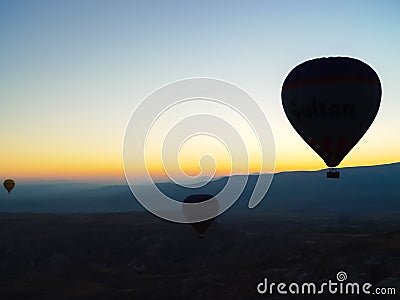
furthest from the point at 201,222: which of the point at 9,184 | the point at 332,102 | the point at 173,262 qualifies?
the point at 9,184

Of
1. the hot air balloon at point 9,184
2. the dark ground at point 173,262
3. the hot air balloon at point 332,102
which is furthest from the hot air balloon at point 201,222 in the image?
the hot air balloon at point 9,184

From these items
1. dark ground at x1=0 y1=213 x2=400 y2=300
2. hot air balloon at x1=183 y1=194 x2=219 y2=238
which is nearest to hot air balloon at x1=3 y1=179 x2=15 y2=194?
dark ground at x1=0 y1=213 x2=400 y2=300

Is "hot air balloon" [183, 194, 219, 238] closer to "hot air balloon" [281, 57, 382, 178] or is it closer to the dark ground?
the dark ground

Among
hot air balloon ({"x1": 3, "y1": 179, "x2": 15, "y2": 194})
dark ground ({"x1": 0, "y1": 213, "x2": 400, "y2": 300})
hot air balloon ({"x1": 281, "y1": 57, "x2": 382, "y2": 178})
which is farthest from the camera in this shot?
hot air balloon ({"x1": 3, "y1": 179, "x2": 15, "y2": 194})

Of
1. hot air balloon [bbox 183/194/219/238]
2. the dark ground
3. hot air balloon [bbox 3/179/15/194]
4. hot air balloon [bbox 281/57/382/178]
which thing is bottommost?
the dark ground

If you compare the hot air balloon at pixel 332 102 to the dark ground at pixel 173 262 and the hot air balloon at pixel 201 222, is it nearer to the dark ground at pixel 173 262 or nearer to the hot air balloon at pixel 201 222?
the dark ground at pixel 173 262

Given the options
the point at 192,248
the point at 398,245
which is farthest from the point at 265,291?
the point at 192,248
